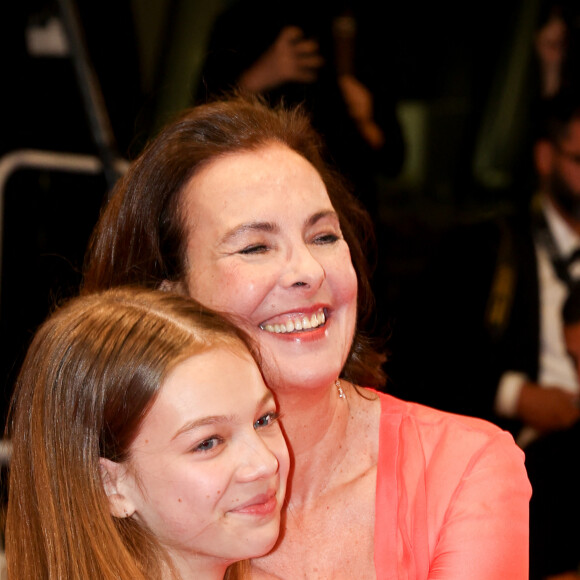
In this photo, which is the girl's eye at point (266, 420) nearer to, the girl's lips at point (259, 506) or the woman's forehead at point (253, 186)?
the girl's lips at point (259, 506)

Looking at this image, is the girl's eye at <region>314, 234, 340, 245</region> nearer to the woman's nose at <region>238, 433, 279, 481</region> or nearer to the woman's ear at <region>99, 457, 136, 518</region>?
the woman's nose at <region>238, 433, 279, 481</region>

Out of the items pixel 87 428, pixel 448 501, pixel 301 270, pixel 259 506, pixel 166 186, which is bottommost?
pixel 448 501

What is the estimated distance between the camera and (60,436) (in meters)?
1.32

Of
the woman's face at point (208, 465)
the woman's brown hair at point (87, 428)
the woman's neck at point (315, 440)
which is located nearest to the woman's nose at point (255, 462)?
the woman's face at point (208, 465)

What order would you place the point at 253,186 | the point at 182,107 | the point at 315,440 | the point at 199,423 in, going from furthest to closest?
the point at 182,107 → the point at 315,440 → the point at 253,186 → the point at 199,423

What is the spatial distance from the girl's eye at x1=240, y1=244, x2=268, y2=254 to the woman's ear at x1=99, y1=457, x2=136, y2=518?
37 centimetres

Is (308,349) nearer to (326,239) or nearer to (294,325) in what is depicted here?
(294,325)

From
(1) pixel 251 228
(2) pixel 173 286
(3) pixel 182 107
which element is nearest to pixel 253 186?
(1) pixel 251 228

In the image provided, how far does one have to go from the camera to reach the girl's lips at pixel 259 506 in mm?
1294

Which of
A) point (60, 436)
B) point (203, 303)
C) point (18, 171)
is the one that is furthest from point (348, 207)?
point (18, 171)

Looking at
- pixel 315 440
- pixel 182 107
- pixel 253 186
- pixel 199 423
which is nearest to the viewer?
pixel 199 423

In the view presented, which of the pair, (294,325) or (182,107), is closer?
(294,325)

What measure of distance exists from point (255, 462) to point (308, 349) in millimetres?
241

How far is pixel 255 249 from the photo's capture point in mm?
1478
